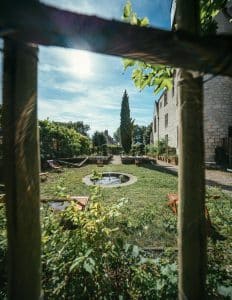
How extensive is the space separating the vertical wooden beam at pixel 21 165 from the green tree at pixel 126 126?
3143 centimetres

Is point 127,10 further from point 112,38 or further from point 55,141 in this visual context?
point 55,141

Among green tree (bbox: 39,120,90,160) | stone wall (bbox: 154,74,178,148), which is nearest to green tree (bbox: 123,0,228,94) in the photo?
green tree (bbox: 39,120,90,160)

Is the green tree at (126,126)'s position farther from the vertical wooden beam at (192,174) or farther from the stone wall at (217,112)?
the vertical wooden beam at (192,174)

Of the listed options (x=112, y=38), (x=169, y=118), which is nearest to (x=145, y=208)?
(x=112, y=38)

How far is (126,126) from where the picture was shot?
33656mm

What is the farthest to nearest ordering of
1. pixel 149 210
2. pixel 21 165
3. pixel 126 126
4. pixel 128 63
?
1. pixel 126 126
2. pixel 149 210
3. pixel 128 63
4. pixel 21 165

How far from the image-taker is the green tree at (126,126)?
32750 mm

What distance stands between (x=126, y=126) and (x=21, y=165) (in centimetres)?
3275

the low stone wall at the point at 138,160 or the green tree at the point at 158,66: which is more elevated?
the green tree at the point at 158,66

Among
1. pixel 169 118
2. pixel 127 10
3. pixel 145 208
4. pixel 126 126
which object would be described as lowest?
pixel 145 208

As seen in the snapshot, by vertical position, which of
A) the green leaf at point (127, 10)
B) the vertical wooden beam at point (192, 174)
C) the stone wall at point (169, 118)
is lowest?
the vertical wooden beam at point (192, 174)

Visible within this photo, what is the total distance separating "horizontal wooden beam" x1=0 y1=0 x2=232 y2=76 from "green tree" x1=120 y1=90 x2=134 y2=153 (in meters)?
31.4

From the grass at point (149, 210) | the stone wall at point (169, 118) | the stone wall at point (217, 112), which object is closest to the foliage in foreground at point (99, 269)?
the grass at point (149, 210)

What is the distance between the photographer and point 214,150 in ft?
59.4
